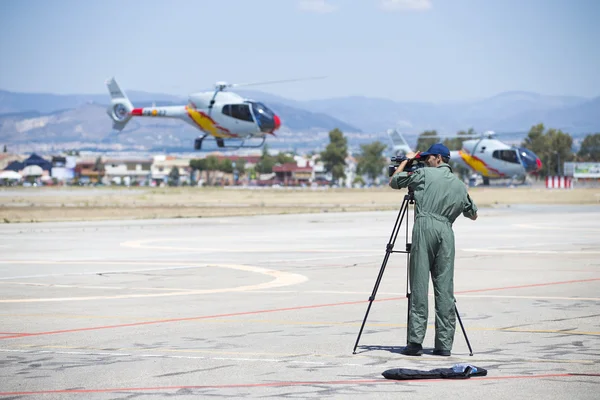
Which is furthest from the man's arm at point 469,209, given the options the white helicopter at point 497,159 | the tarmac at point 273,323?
the white helicopter at point 497,159

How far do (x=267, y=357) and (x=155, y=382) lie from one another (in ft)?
5.57

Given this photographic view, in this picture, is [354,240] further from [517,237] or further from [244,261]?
[244,261]

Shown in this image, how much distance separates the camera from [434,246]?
1172cm

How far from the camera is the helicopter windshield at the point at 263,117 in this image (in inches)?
3408

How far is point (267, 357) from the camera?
11258 millimetres

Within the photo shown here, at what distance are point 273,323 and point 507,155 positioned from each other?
11035 cm

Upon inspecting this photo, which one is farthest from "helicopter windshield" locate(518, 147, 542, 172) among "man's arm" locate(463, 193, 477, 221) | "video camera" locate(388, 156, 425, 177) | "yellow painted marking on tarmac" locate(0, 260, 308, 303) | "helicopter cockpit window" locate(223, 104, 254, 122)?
"video camera" locate(388, 156, 425, 177)

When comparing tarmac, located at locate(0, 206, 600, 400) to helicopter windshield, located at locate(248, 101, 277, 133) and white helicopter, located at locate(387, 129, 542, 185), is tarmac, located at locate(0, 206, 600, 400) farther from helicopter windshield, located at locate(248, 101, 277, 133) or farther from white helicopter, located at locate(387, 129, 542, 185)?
white helicopter, located at locate(387, 129, 542, 185)

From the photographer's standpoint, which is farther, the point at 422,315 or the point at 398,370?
the point at 422,315

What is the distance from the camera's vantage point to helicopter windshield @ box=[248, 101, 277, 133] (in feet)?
284

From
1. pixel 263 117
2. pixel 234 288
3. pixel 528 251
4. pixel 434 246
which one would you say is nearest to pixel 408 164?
pixel 434 246

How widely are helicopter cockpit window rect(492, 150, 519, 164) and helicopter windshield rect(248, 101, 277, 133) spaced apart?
42.8 m

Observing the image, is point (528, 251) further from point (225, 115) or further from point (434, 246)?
point (225, 115)

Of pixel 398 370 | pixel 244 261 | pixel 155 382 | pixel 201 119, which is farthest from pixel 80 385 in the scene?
pixel 201 119
